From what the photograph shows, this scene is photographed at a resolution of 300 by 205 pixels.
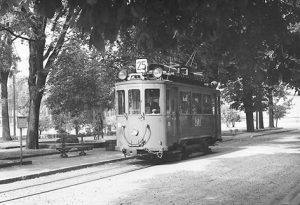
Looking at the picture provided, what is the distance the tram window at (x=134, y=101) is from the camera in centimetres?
1850

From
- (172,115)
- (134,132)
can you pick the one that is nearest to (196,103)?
(172,115)

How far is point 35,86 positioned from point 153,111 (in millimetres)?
10053

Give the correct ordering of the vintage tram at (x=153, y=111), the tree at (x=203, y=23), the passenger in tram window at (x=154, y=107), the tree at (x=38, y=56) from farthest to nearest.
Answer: the tree at (x=38, y=56), the passenger in tram window at (x=154, y=107), the vintage tram at (x=153, y=111), the tree at (x=203, y=23)

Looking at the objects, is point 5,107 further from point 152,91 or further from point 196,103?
point 152,91

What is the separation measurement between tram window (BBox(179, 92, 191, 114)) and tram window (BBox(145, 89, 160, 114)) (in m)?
1.66

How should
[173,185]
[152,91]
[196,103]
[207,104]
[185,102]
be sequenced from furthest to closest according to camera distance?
[207,104] < [196,103] < [185,102] < [152,91] < [173,185]

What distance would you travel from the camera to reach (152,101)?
1848 cm

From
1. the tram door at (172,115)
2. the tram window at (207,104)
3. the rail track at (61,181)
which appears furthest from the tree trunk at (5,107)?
the tram door at (172,115)

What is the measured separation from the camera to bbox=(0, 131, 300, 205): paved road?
1016 centimetres

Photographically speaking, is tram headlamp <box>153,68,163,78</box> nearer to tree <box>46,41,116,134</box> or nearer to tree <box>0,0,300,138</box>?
tree <box>46,41,116,134</box>

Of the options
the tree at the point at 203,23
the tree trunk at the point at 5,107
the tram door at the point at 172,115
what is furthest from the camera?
the tree trunk at the point at 5,107

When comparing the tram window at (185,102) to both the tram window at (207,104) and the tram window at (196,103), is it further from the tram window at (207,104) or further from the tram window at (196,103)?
the tram window at (207,104)

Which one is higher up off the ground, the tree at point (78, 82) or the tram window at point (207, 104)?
the tree at point (78, 82)

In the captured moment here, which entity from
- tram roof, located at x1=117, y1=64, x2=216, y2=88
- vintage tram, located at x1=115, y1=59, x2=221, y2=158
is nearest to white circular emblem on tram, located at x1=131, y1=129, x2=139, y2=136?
vintage tram, located at x1=115, y1=59, x2=221, y2=158
